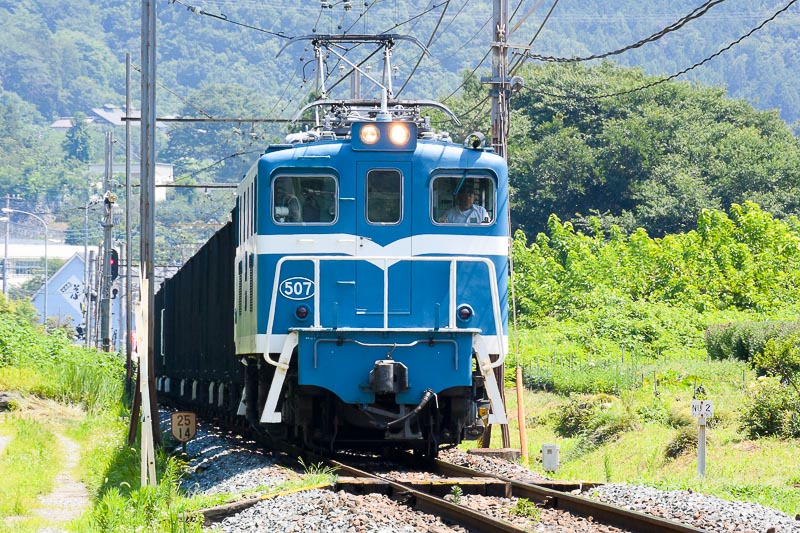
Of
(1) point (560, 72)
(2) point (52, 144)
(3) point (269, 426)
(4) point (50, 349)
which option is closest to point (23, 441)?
(3) point (269, 426)

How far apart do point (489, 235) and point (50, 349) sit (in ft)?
68.4

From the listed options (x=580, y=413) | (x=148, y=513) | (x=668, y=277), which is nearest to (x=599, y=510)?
(x=148, y=513)

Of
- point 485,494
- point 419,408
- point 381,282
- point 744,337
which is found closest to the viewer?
point 485,494

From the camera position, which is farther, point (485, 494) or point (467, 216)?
point (467, 216)

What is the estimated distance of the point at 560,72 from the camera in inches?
2771

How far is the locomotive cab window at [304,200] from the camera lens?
13430 mm

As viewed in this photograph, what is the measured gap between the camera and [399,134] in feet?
44.5

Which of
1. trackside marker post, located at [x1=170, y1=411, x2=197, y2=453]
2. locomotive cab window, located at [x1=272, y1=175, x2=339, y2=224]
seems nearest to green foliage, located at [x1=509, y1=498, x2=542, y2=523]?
locomotive cab window, located at [x1=272, y1=175, x2=339, y2=224]

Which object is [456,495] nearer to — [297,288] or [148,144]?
[297,288]

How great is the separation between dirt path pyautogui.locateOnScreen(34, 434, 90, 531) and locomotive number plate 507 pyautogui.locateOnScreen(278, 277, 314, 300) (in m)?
2.99

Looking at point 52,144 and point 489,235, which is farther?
point 52,144

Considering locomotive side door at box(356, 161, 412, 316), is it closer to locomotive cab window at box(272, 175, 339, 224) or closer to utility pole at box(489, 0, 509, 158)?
locomotive cab window at box(272, 175, 339, 224)

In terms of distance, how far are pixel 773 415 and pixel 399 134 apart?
6424 mm

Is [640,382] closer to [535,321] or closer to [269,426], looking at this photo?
[269,426]
